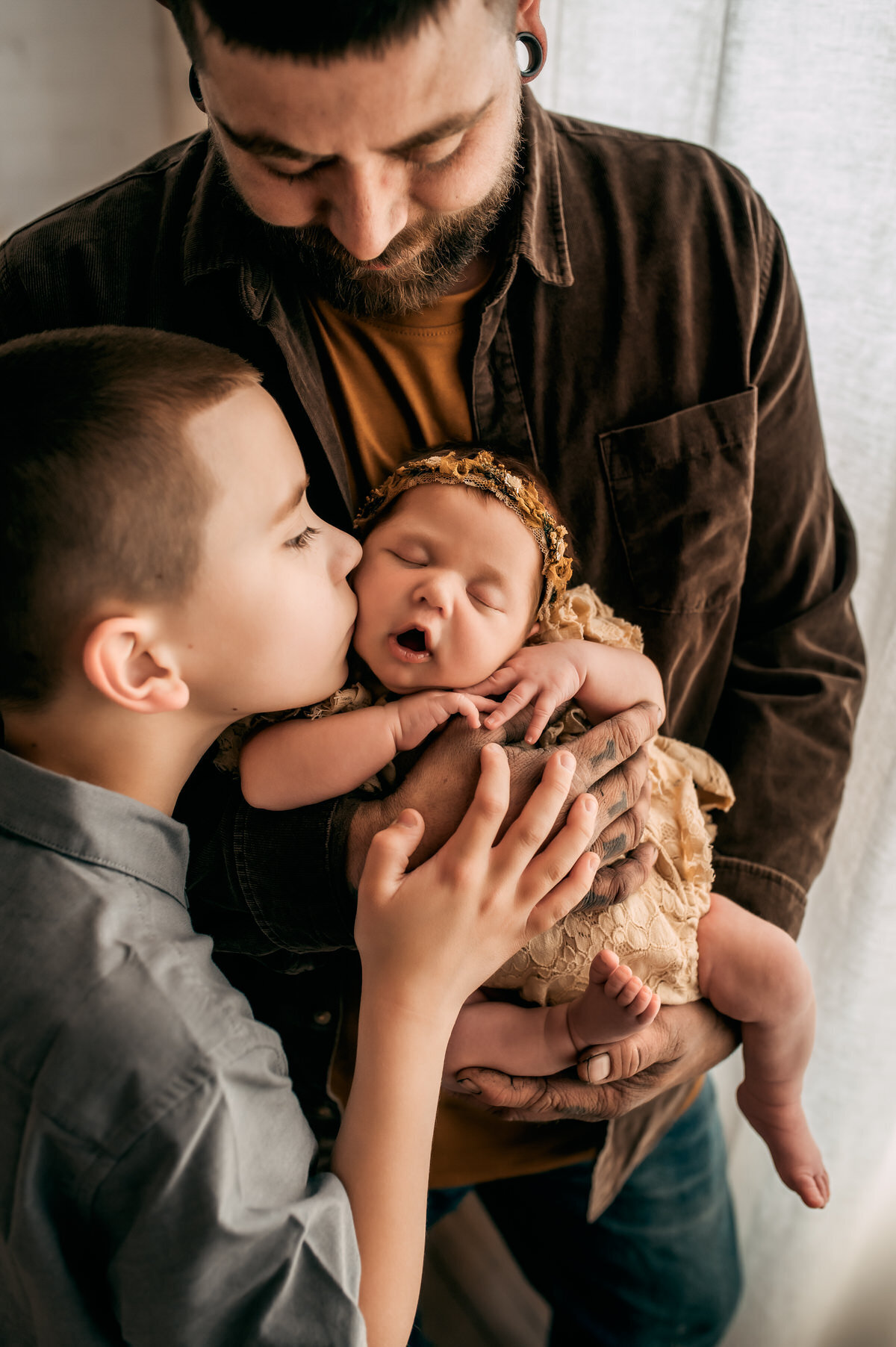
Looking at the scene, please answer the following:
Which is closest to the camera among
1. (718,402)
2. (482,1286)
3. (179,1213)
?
(179,1213)

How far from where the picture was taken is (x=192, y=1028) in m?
0.83

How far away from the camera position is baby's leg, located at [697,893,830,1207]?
1156 mm

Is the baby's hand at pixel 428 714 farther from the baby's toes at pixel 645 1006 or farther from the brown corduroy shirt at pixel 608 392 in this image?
the baby's toes at pixel 645 1006

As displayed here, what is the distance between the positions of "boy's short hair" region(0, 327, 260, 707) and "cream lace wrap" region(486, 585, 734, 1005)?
20.9 inches

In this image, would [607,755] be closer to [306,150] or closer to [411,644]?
[411,644]

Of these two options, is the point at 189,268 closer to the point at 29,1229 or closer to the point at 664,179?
the point at 664,179

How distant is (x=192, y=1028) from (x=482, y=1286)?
1846mm

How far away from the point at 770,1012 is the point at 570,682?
20.1 inches

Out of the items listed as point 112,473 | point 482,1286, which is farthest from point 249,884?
point 482,1286

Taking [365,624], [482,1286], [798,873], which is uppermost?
[365,624]

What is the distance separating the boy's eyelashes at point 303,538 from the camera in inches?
40.8

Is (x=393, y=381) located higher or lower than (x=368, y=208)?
lower

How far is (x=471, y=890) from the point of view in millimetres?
971

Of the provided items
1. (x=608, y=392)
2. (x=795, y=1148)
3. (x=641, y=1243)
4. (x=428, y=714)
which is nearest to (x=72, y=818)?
(x=428, y=714)
